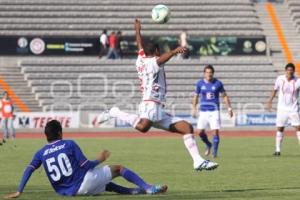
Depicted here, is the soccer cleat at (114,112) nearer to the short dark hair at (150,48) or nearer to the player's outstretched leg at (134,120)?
the player's outstretched leg at (134,120)

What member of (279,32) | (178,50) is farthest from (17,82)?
(178,50)

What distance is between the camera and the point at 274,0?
185 feet

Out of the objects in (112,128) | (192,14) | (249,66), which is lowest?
(112,128)

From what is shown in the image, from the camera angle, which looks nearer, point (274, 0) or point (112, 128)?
point (112, 128)

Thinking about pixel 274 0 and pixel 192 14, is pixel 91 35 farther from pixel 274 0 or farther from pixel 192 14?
pixel 274 0

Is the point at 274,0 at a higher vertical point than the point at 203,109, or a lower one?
A: higher

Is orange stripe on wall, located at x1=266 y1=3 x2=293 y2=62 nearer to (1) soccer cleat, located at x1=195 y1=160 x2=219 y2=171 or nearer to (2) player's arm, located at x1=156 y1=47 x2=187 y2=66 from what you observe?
(2) player's arm, located at x1=156 y1=47 x2=187 y2=66

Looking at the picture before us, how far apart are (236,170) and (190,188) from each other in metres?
4.00

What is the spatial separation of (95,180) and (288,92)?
12.0m

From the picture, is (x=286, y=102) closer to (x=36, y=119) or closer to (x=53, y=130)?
(x=53, y=130)

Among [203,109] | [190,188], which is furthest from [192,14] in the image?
[190,188]

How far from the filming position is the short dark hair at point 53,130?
11594mm

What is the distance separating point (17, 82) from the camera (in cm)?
4584

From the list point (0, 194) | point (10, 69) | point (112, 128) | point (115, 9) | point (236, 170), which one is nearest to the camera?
point (0, 194)
